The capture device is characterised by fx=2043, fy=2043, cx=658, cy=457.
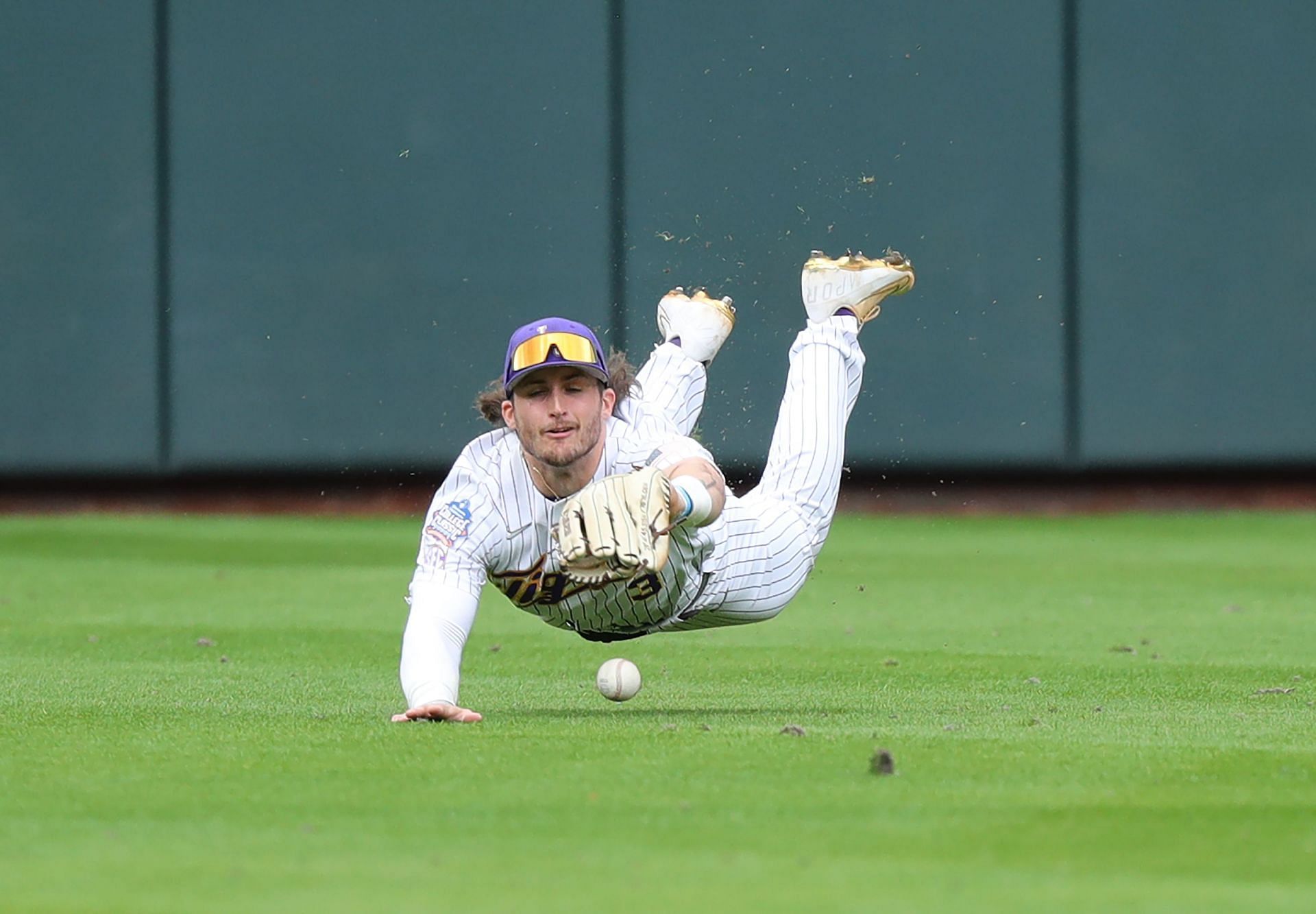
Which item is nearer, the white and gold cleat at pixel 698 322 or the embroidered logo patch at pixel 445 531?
the embroidered logo patch at pixel 445 531

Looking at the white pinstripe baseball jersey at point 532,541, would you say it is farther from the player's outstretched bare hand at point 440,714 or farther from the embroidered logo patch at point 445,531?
the player's outstretched bare hand at point 440,714

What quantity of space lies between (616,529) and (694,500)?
408mm

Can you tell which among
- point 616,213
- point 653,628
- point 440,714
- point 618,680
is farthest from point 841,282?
point 616,213

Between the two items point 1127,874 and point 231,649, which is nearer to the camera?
point 1127,874

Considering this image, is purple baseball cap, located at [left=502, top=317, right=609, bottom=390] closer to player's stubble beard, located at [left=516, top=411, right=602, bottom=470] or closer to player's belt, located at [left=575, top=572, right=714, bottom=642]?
player's stubble beard, located at [left=516, top=411, right=602, bottom=470]

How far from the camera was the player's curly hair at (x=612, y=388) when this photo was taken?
6.24 metres

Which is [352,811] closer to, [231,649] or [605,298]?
[231,649]

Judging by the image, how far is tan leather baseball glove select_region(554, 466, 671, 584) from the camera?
529 cm

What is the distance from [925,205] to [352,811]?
12.1 metres

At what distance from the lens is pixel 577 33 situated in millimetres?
15375

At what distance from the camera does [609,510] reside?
17.5 ft

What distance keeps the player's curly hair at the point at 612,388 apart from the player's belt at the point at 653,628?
0.63 m

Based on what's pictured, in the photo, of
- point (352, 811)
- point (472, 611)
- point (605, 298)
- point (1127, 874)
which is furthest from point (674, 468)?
point (605, 298)

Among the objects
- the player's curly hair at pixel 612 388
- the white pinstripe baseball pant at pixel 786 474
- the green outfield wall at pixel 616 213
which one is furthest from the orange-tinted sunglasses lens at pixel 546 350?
the green outfield wall at pixel 616 213
